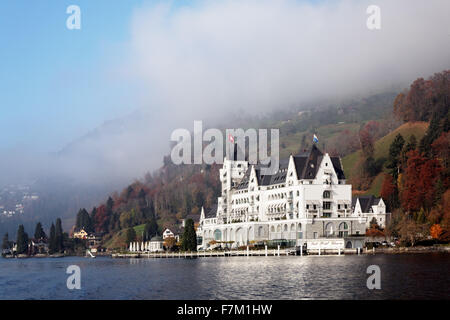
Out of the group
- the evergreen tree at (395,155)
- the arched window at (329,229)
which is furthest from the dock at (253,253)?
the evergreen tree at (395,155)

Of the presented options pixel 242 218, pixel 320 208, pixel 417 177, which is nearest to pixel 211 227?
pixel 242 218

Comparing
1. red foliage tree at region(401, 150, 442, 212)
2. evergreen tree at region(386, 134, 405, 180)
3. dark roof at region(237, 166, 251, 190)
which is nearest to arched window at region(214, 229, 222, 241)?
dark roof at region(237, 166, 251, 190)

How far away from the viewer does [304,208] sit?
15312 cm

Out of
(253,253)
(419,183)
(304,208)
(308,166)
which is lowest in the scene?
(253,253)

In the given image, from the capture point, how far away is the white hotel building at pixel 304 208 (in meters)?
151

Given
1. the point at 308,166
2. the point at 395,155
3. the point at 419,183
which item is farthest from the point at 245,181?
the point at 419,183

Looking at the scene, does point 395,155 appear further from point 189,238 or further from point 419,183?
point 189,238

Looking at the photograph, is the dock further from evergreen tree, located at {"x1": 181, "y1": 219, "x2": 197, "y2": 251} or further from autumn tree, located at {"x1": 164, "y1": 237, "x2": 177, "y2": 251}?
autumn tree, located at {"x1": 164, "y1": 237, "x2": 177, "y2": 251}

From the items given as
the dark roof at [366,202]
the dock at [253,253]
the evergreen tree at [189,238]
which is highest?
the dark roof at [366,202]

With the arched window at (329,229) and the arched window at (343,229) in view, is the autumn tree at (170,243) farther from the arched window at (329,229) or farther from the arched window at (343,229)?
the arched window at (343,229)

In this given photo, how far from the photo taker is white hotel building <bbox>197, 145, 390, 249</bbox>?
150750mm
